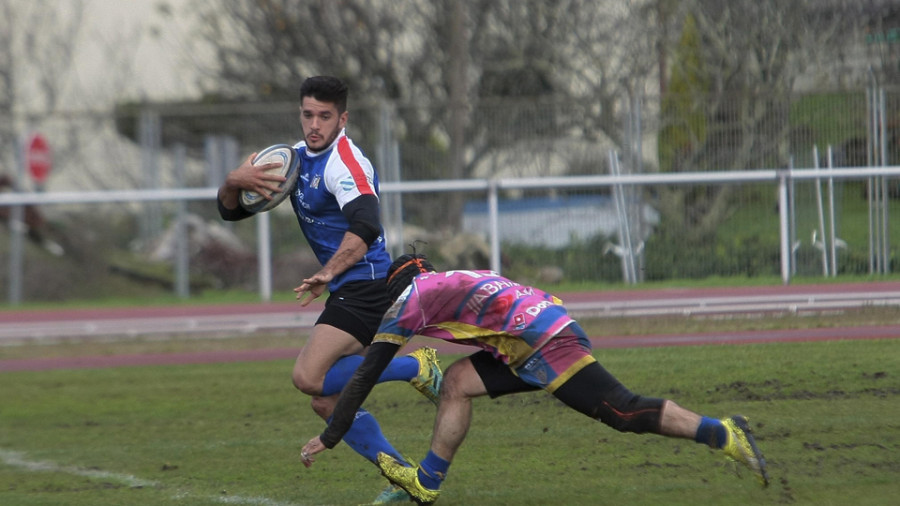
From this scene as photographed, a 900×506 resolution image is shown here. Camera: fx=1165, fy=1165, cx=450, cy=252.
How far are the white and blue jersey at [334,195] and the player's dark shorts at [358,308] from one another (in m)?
0.05

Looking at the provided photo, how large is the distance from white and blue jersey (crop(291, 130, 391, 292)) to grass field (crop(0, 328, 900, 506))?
3.96ft

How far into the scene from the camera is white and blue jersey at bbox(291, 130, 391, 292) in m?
5.86

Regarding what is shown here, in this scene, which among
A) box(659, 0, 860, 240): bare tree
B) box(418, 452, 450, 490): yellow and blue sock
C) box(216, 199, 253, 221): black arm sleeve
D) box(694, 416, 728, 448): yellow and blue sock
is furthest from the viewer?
box(659, 0, 860, 240): bare tree

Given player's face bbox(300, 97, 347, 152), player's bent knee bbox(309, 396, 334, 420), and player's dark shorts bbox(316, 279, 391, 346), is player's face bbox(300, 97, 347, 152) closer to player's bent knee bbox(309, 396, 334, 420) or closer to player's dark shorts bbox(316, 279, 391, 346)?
player's dark shorts bbox(316, 279, 391, 346)

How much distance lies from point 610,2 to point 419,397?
14.5 meters

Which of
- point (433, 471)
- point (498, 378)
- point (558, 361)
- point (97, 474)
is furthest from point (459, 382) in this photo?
point (97, 474)

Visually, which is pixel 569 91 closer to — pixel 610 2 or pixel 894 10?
pixel 610 2

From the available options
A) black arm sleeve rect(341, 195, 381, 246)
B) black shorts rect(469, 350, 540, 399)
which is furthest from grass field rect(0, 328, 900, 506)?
black arm sleeve rect(341, 195, 381, 246)

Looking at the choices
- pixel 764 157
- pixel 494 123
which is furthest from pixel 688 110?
pixel 494 123

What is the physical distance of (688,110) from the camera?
16141 mm

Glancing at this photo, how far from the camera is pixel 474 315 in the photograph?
525cm

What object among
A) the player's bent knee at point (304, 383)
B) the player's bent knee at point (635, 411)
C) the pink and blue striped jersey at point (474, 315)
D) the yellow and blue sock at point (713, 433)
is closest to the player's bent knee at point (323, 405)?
the player's bent knee at point (304, 383)

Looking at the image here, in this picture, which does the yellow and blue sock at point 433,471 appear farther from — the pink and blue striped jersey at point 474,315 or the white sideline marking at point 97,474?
the white sideline marking at point 97,474

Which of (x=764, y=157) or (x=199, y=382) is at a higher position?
(x=764, y=157)
